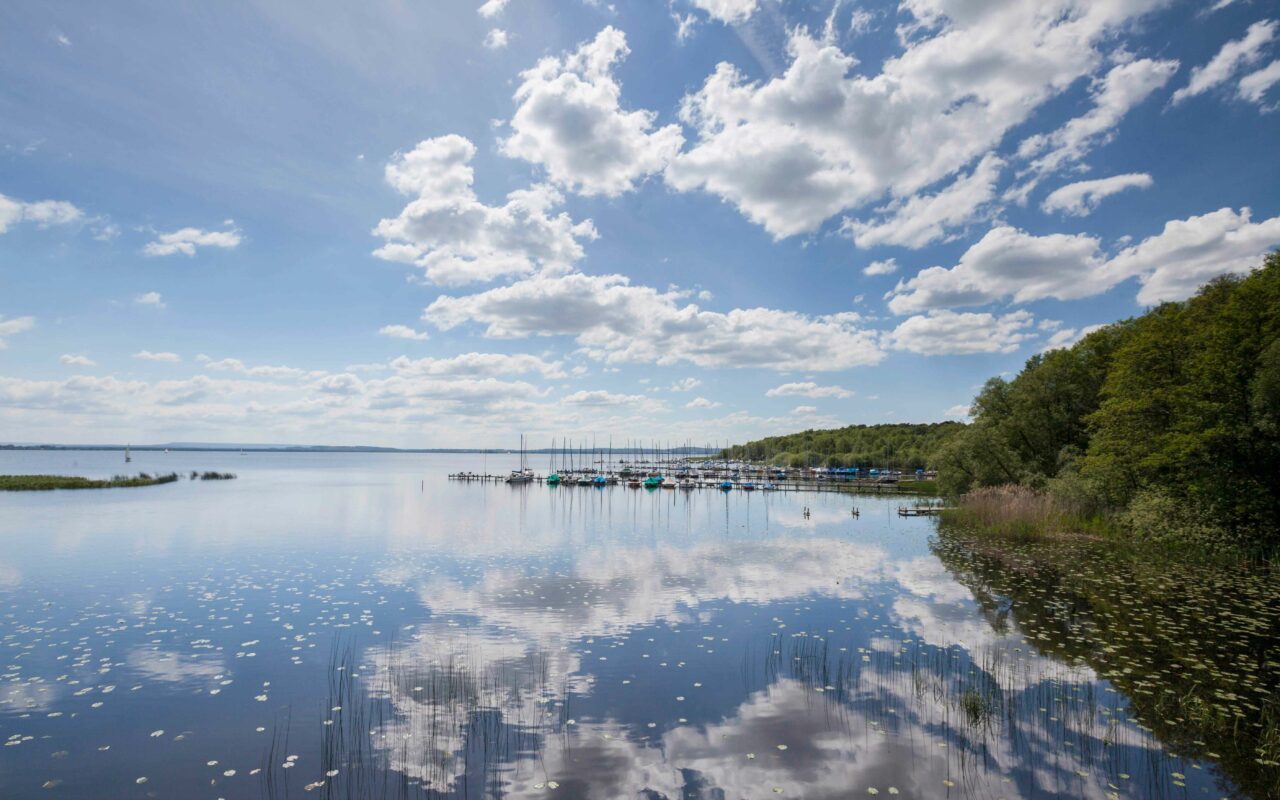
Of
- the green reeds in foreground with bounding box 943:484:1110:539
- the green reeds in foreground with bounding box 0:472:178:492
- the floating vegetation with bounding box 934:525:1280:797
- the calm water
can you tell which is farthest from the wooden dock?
the calm water

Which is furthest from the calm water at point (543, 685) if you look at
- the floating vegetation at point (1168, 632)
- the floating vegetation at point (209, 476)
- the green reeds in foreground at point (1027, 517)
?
the floating vegetation at point (209, 476)

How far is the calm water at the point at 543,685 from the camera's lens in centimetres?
1189

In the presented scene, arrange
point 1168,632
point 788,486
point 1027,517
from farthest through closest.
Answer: point 788,486, point 1027,517, point 1168,632

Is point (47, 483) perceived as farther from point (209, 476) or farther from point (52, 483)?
point (209, 476)

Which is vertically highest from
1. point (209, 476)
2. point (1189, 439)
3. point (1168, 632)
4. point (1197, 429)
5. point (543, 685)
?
point (1197, 429)

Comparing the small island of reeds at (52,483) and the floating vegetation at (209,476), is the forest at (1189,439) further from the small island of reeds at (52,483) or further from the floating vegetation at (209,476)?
the floating vegetation at (209,476)

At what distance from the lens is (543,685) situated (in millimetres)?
16547

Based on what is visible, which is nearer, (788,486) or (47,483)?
(47,483)

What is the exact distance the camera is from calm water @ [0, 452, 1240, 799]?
1189cm

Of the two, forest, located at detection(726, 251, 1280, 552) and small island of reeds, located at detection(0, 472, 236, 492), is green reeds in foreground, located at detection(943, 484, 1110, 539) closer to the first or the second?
forest, located at detection(726, 251, 1280, 552)

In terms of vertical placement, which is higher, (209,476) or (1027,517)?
(209,476)

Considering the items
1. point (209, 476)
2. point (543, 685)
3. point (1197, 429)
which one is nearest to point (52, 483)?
point (209, 476)

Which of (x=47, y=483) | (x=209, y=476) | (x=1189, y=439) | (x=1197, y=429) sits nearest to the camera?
(x=1189, y=439)

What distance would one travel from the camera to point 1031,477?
6006cm
